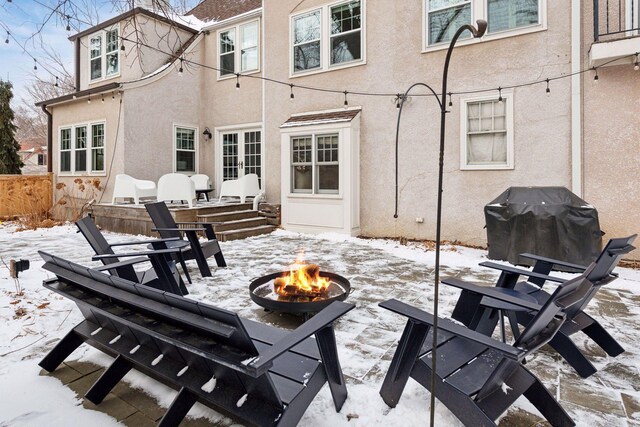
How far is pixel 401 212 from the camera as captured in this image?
8273mm

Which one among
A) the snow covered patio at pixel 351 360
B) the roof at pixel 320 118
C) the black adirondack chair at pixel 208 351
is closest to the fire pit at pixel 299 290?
the snow covered patio at pixel 351 360

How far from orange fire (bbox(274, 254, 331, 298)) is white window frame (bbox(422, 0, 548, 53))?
5.92 meters

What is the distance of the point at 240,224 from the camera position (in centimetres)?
888

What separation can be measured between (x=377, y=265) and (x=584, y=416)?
12.7 feet

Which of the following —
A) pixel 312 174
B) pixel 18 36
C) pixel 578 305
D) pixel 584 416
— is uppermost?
pixel 18 36

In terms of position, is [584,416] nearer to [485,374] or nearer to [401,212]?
[485,374]

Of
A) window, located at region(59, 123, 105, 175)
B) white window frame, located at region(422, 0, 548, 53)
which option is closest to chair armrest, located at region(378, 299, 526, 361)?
white window frame, located at region(422, 0, 548, 53)

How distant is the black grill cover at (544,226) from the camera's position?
18.1 ft

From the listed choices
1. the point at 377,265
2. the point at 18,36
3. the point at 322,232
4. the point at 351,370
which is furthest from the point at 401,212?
the point at 18,36

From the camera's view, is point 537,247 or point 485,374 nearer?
point 485,374

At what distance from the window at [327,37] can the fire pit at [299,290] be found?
638 cm

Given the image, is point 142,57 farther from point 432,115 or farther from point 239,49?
point 432,115

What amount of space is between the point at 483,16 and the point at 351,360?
23.9ft

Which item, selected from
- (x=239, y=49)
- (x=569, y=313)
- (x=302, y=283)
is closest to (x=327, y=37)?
(x=239, y=49)
